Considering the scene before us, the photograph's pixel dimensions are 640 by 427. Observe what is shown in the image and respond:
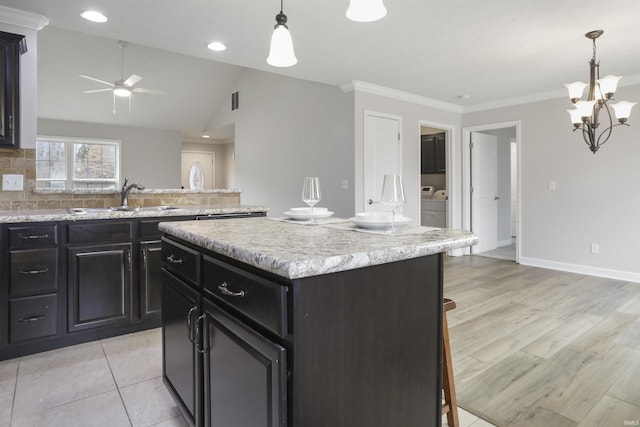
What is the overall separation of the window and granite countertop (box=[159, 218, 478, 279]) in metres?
7.26

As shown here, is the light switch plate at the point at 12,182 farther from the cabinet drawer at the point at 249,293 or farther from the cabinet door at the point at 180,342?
the cabinet drawer at the point at 249,293

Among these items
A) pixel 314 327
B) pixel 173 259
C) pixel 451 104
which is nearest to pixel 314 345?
pixel 314 327

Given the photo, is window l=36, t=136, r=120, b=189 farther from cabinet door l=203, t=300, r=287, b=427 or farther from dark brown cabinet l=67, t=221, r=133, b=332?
cabinet door l=203, t=300, r=287, b=427

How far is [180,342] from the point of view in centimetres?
157

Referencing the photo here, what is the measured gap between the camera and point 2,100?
8.09ft

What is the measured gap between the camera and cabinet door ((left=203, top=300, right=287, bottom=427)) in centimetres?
92

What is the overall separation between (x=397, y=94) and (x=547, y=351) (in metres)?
3.55

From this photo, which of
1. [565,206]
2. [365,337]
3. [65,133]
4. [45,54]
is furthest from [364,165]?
[65,133]

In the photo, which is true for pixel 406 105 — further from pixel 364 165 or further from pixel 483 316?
pixel 483 316

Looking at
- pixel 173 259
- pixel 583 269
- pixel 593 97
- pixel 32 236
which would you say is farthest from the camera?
pixel 583 269

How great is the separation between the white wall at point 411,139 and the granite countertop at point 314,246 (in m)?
3.15

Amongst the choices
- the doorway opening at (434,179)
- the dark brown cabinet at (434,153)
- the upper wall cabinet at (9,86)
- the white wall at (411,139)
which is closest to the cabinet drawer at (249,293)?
the upper wall cabinet at (9,86)

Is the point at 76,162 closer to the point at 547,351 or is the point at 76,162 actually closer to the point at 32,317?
the point at 32,317

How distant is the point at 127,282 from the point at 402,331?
2.20 metres
